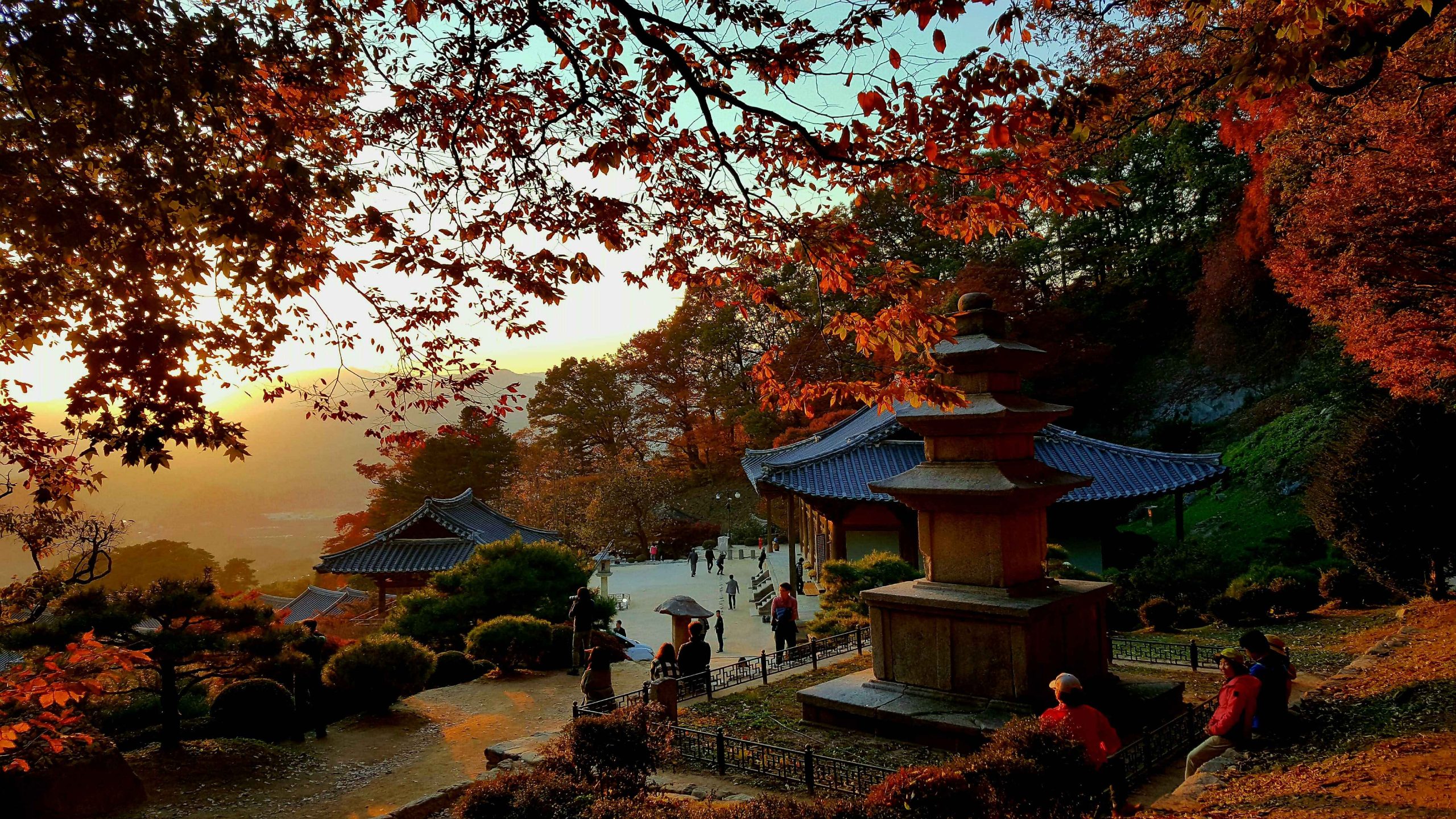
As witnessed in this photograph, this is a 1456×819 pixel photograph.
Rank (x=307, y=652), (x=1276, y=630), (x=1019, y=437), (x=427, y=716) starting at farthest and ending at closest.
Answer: (x=1276, y=630)
(x=427, y=716)
(x=307, y=652)
(x=1019, y=437)

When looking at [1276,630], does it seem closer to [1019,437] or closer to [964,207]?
[1019,437]

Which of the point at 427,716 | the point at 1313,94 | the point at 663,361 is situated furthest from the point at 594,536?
the point at 1313,94

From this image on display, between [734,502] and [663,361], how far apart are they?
11192 mm

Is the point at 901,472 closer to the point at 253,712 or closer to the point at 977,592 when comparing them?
the point at 977,592

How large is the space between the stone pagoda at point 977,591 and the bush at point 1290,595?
28.1 feet

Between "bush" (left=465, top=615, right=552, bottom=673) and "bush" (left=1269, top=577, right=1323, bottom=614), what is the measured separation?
14910 mm

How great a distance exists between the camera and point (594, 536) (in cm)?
4012

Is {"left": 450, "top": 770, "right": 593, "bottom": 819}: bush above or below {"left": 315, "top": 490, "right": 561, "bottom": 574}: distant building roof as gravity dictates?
below

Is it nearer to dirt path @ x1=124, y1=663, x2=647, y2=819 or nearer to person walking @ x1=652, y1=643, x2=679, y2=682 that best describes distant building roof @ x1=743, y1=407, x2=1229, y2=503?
person walking @ x1=652, y1=643, x2=679, y2=682

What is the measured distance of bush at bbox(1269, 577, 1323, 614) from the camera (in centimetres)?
1561

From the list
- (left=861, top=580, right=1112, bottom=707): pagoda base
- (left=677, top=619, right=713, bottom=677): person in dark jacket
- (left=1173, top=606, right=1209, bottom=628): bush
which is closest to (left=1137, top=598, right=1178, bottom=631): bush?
(left=1173, top=606, right=1209, bottom=628): bush

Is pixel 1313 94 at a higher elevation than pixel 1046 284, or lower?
lower

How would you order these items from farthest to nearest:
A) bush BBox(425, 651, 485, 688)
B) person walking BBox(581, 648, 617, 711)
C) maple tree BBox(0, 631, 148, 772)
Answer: bush BBox(425, 651, 485, 688)
person walking BBox(581, 648, 617, 711)
maple tree BBox(0, 631, 148, 772)

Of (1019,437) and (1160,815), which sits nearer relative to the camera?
(1160,815)
